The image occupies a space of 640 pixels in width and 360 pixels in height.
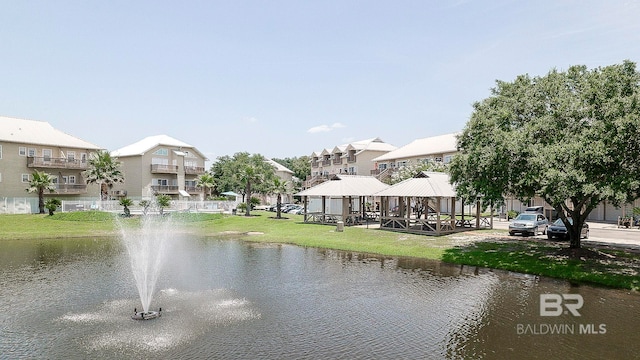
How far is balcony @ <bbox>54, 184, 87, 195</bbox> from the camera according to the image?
55541mm

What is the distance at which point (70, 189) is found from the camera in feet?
186

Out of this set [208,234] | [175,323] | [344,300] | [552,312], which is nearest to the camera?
[175,323]

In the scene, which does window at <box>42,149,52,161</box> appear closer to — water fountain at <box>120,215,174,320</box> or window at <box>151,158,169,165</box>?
window at <box>151,158,169,165</box>

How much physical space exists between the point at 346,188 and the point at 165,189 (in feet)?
118

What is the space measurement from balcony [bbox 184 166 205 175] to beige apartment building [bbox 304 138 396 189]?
2085 cm

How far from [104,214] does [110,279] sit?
28.2 m

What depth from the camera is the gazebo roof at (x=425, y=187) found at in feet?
121

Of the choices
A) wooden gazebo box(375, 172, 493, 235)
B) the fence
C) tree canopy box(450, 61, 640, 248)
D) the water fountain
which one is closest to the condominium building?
wooden gazebo box(375, 172, 493, 235)

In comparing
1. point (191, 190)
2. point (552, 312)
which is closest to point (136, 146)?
point (191, 190)

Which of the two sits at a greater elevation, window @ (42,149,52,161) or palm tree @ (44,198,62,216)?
window @ (42,149,52,161)

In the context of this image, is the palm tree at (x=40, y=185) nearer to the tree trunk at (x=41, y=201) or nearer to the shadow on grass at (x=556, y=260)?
the tree trunk at (x=41, y=201)

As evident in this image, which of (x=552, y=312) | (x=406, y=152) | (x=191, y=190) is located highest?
(x=406, y=152)

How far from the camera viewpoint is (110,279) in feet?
69.6

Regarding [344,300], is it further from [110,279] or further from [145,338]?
[110,279]
